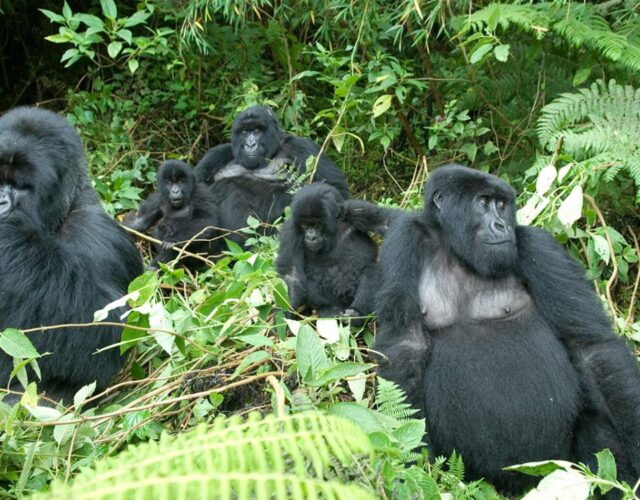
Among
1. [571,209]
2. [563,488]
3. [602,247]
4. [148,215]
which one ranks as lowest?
[148,215]

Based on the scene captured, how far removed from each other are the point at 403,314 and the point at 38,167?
1616mm

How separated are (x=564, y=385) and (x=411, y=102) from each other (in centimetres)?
386

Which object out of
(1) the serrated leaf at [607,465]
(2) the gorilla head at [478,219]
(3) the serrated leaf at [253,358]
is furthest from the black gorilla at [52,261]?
(1) the serrated leaf at [607,465]

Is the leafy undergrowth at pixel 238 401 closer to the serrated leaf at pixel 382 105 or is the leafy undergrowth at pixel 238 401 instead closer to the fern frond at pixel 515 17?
the serrated leaf at pixel 382 105

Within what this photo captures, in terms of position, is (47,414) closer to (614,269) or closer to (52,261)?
(52,261)

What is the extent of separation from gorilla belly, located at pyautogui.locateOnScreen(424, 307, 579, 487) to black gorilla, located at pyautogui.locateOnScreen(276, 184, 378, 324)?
924 millimetres

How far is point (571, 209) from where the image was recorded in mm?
3611

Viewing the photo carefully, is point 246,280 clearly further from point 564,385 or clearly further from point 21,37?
point 21,37

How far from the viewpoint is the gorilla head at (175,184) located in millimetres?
5566

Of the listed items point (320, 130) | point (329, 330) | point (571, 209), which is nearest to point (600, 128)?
point (571, 209)

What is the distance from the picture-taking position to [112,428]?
2.99 m

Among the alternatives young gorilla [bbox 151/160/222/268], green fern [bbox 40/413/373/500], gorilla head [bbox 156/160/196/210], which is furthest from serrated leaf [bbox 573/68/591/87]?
green fern [bbox 40/413/373/500]

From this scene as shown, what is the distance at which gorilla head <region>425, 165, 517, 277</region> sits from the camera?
3.09 m

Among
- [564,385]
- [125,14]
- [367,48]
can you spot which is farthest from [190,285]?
[125,14]
